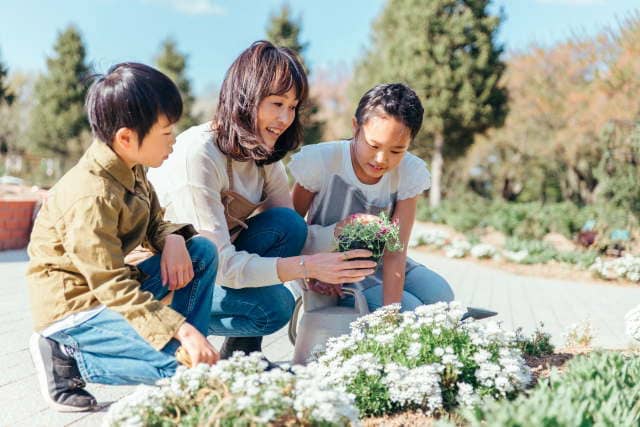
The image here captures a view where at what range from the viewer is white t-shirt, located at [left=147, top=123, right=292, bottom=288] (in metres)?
2.52

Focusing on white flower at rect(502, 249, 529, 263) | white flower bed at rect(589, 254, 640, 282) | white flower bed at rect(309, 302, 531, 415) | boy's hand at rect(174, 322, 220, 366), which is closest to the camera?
boy's hand at rect(174, 322, 220, 366)

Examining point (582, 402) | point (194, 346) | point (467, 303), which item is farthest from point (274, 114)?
point (467, 303)

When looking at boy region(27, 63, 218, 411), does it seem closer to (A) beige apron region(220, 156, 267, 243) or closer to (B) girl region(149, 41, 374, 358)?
(B) girl region(149, 41, 374, 358)

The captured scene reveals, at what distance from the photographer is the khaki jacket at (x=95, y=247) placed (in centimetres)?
182

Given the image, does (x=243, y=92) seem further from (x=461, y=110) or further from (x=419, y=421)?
(x=461, y=110)

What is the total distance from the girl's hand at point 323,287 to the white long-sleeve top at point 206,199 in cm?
20

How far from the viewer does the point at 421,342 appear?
2.24 meters

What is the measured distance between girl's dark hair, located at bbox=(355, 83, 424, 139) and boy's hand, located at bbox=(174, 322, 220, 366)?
1.35m

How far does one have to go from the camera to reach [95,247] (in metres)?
1.84

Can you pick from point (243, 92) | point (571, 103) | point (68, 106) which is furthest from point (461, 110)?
point (243, 92)

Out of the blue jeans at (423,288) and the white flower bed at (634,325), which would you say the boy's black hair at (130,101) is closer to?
the blue jeans at (423,288)

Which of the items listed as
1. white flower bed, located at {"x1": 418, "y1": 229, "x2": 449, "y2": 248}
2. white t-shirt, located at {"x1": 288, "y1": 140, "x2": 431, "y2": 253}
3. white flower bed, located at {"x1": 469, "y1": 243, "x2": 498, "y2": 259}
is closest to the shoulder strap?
white t-shirt, located at {"x1": 288, "y1": 140, "x2": 431, "y2": 253}

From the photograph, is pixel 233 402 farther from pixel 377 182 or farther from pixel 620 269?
pixel 620 269

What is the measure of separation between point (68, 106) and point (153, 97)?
75.1 ft
